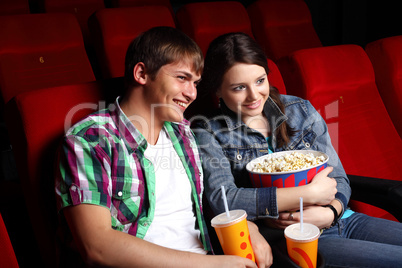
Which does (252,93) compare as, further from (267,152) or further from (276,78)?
(276,78)

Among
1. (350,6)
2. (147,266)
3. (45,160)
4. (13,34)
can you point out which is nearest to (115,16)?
(13,34)

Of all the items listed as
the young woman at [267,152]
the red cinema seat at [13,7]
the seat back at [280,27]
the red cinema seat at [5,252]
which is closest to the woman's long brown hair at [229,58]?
the young woman at [267,152]

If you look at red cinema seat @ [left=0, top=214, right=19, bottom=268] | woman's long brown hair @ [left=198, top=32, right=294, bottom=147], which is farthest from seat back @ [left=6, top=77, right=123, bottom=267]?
woman's long brown hair @ [left=198, top=32, right=294, bottom=147]

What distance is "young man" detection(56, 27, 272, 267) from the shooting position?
2.20 ft

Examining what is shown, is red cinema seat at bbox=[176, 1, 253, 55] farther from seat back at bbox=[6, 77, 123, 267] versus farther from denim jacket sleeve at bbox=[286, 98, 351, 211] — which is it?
seat back at bbox=[6, 77, 123, 267]

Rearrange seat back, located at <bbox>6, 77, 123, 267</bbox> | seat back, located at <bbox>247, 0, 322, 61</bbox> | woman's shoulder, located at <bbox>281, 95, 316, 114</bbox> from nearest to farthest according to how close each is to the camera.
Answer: seat back, located at <bbox>6, 77, 123, 267</bbox>, woman's shoulder, located at <bbox>281, 95, 316, 114</bbox>, seat back, located at <bbox>247, 0, 322, 61</bbox>

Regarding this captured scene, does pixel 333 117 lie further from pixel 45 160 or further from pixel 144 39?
pixel 45 160

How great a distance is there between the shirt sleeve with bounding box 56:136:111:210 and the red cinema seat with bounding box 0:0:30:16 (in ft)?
4.69

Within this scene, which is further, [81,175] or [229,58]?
[229,58]

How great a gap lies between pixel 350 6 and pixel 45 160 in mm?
2518

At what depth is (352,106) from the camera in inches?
54.6

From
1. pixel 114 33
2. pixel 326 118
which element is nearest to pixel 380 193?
pixel 326 118

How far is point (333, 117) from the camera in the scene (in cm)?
133

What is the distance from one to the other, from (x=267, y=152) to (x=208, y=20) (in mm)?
1041
